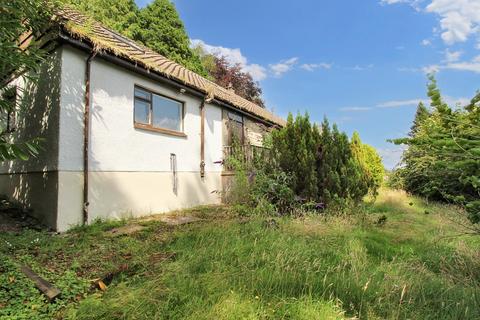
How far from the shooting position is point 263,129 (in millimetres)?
15156

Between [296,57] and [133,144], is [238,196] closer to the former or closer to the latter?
[133,144]

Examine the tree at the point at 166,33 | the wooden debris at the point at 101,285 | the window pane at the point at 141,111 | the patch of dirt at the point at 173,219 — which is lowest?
the wooden debris at the point at 101,285

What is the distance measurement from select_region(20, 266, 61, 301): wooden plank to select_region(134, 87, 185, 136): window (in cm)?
490

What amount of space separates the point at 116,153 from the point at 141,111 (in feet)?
4.93

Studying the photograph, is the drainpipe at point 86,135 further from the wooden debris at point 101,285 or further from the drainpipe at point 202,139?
the drainpipe at point 202,139

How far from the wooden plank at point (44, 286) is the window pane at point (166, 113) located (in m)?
5.55

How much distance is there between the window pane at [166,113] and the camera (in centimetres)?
873

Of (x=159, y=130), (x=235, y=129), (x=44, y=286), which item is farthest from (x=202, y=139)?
(x=44, y=286)

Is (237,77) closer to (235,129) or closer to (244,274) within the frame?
(235,129)

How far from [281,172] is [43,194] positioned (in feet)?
17.4

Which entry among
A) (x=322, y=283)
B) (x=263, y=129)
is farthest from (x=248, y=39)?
(x=322, y=283)

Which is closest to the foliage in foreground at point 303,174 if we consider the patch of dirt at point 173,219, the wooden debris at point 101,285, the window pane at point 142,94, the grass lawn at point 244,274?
the patch of dirt at point 173,219

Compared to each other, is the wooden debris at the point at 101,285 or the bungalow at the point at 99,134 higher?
the bungalow at the point at 99,134

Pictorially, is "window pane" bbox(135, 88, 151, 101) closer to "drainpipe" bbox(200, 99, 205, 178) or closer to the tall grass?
"drainpipe" bbox(200, 99, 205, 178)
